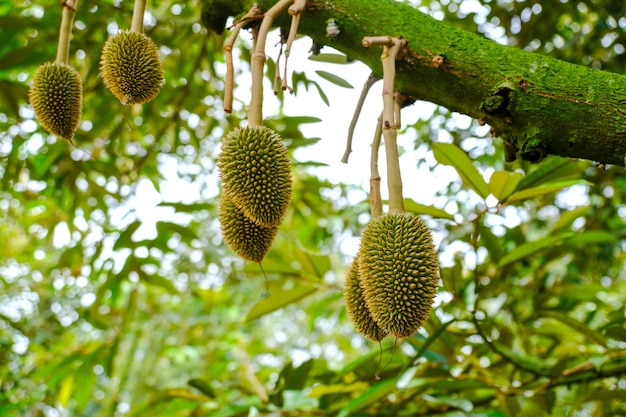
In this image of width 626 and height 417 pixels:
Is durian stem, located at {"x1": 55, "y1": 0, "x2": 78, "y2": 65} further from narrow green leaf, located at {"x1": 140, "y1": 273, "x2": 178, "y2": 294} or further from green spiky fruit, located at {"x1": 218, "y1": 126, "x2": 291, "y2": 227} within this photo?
narrow green leaf, located at {"x1": 140, "y1": 273, "x2": 178, "y2": 294}

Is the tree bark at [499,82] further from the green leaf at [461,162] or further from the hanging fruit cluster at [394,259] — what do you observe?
the green leaf at [461,162]

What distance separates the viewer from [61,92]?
3.58 feet

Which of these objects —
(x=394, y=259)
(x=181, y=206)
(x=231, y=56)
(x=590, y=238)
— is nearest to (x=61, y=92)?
(x=231, y=56)

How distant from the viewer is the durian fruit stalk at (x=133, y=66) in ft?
3.29

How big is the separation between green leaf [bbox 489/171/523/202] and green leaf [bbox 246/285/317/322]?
0.54 meters

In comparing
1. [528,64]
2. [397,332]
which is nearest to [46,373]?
[397,332]

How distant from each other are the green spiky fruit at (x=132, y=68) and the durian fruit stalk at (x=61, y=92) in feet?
0.34

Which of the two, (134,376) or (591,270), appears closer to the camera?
(591,270)

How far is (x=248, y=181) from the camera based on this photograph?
0.97m

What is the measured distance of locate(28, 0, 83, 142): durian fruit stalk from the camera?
42.7 inches

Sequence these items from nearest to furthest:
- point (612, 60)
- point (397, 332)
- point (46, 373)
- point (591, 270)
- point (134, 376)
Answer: point (397, 332) → point (46, 373) → point (612, 60) → point (591, 270) → point (134, 376)

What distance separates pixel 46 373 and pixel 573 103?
71.8 inches

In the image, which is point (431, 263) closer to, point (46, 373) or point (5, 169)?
point (46, 373)

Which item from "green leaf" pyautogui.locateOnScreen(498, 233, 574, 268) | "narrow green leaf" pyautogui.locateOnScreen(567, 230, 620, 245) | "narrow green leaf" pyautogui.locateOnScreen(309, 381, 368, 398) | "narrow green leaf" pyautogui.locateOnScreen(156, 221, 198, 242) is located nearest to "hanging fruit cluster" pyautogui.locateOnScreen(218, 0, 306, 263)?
"narrow green leaf" pyautogui.locateOnScreen(309, 381, 368, 398)
